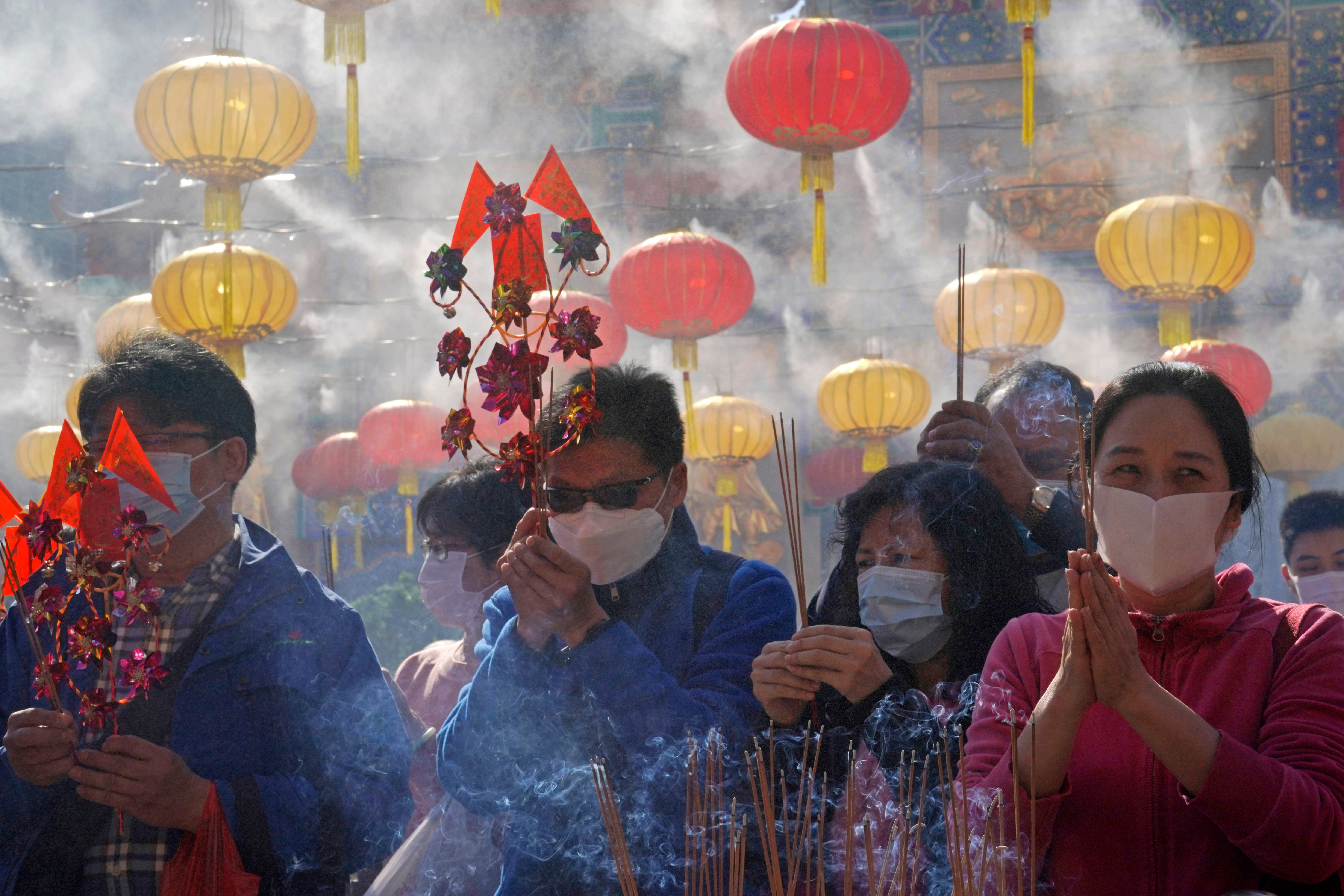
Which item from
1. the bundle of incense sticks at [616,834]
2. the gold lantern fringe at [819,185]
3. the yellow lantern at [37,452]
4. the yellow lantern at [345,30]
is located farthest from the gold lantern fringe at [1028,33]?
the yellow lantern at [37,452]

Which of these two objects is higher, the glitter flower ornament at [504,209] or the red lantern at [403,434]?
the glitter flower ornament at [504,209]

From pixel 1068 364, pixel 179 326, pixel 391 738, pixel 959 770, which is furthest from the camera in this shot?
pixel 1068 364

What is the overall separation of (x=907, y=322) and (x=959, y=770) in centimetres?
615

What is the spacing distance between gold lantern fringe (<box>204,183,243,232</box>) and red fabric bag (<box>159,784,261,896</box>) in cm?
303

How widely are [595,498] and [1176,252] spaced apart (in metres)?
3.92

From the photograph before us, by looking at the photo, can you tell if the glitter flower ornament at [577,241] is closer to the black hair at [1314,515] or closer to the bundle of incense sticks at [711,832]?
the bundle of incense sticks at [711,832]

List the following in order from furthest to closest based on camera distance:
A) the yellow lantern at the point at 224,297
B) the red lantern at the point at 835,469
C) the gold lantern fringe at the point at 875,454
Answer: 1. the red lantern at the point at 835,469
2. the gold lantern fringe at the point at 875,454
3. the yellow lantern at the point at 224,297

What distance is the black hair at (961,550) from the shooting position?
144cm

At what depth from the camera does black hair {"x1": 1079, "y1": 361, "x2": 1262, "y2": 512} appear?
126cm

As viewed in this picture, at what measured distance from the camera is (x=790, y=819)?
142 centimetres

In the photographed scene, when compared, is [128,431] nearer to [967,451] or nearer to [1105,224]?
[967,451]

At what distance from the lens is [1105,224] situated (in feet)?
16.4

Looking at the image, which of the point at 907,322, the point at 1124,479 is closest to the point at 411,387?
the point at 907,322

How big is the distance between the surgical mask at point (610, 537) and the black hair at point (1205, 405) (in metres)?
0.54
